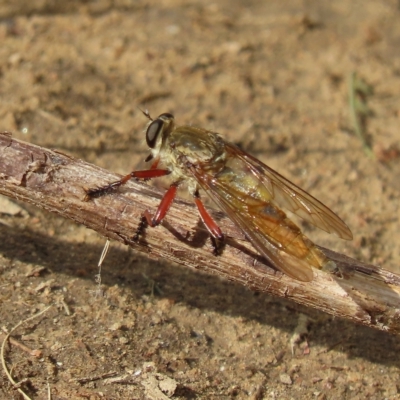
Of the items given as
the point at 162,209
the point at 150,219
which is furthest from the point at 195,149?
the point at 150,219

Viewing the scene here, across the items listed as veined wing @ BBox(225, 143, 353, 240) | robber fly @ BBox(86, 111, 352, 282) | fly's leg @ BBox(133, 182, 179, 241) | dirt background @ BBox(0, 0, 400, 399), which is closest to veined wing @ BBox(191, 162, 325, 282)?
robber fly @ BBox(86, 111, 352, 282)

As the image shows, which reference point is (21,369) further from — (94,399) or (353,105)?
(353,105)

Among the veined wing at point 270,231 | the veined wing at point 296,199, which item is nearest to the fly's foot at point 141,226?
the veined wing at point 270,231

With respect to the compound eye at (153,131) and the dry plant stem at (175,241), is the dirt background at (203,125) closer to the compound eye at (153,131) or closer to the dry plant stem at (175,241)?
the dry plant stem at (175,241)

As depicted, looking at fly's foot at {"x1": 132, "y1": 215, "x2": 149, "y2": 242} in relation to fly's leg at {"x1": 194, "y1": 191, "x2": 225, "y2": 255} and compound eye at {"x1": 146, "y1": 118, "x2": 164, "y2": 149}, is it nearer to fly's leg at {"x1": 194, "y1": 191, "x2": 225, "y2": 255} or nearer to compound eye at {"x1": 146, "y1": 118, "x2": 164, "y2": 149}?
fly's leg at {"x1": 194, "y1": 191, "x2": 225, "y2": 255}

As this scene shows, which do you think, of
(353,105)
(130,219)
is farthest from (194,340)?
(353,105)

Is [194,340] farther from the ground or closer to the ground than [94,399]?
farther from the ground
